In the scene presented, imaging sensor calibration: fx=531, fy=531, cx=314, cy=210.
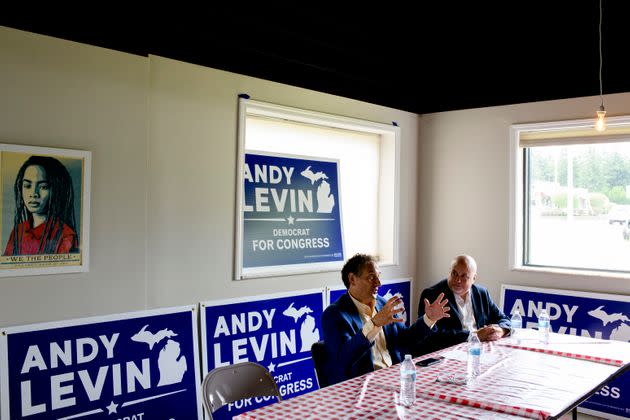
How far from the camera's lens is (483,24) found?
4.08 meters

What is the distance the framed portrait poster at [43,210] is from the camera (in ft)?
10.0

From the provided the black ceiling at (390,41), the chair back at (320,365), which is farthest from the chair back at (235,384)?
the black ceiling at (390,41)

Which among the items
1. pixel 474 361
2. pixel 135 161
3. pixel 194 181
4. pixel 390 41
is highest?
pixel 390 41

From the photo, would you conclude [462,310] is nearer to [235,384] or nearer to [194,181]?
[235,384]

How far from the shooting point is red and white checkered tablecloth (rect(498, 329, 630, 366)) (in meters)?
3.09

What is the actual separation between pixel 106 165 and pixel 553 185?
4.07 meters

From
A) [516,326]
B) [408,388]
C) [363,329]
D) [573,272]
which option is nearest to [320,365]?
[363,329]

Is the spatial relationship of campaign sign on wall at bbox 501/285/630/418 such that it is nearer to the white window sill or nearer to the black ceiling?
the white window sill

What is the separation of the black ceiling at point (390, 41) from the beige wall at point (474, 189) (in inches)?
6.7

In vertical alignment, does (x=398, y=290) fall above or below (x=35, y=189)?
below

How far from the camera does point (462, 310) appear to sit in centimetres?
385

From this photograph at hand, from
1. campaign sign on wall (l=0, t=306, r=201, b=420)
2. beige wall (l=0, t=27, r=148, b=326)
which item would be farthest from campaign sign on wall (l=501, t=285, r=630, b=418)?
beige wall (l=0, t=27, r=148, b=326)

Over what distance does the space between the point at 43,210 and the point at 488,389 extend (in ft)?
8.74

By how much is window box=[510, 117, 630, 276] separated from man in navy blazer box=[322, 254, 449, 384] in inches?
95.9
